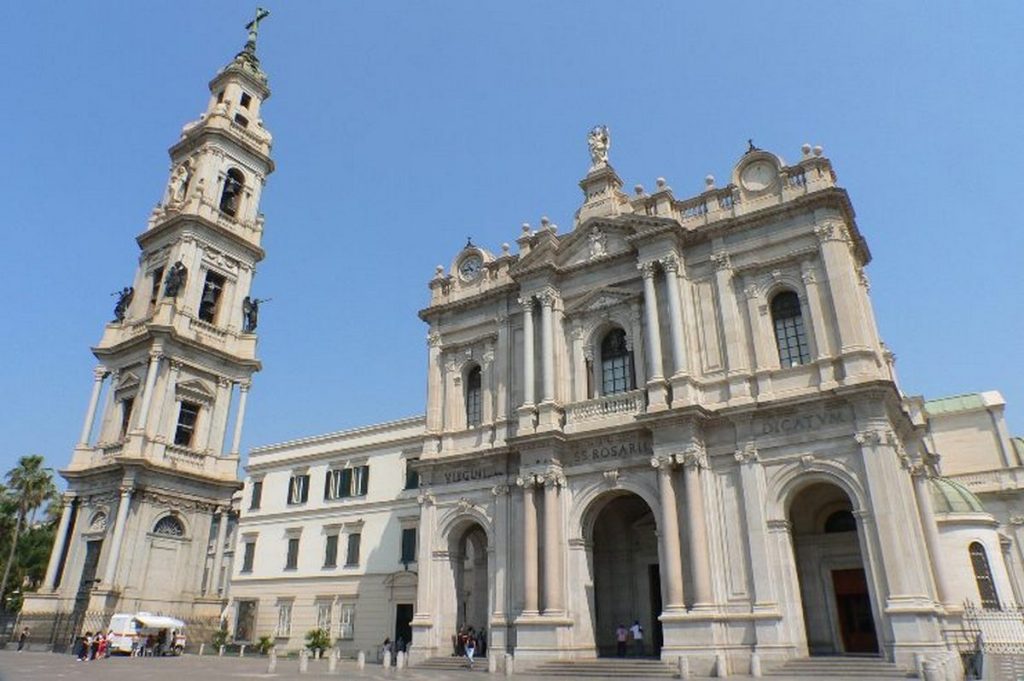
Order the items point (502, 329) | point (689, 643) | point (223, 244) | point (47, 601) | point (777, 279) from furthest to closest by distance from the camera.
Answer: point (223, 244)
point (47, 601)
point (502, 329)
point (777, 279)
point (689, 643)

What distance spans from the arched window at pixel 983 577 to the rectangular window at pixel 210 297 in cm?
3727

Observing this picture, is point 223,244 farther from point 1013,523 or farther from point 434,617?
point 1013,523

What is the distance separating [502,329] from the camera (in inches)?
1115

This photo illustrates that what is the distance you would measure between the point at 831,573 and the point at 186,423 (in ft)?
98.0

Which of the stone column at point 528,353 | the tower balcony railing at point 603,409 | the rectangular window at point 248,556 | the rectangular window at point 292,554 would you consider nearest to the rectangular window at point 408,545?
the rectangular window at point 292,554

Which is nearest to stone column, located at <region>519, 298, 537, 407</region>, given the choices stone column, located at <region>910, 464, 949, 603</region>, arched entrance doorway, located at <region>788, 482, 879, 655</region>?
arched entrance doorway, located at <region>788, 482, 879, 655</region>

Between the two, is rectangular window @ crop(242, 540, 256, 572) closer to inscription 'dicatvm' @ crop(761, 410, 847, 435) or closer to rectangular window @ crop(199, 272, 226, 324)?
rectangular window @ crop(199, 272, 226, 324)

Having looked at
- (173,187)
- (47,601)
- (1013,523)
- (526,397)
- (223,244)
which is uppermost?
(173,187)

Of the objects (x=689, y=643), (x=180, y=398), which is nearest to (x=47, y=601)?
(x=180, y=398)

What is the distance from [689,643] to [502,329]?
1367 cm

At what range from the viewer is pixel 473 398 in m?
28.9

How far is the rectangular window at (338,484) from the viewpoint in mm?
37094

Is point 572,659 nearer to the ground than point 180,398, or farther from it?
nearer to the ground

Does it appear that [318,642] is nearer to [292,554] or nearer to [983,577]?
[292,554]
